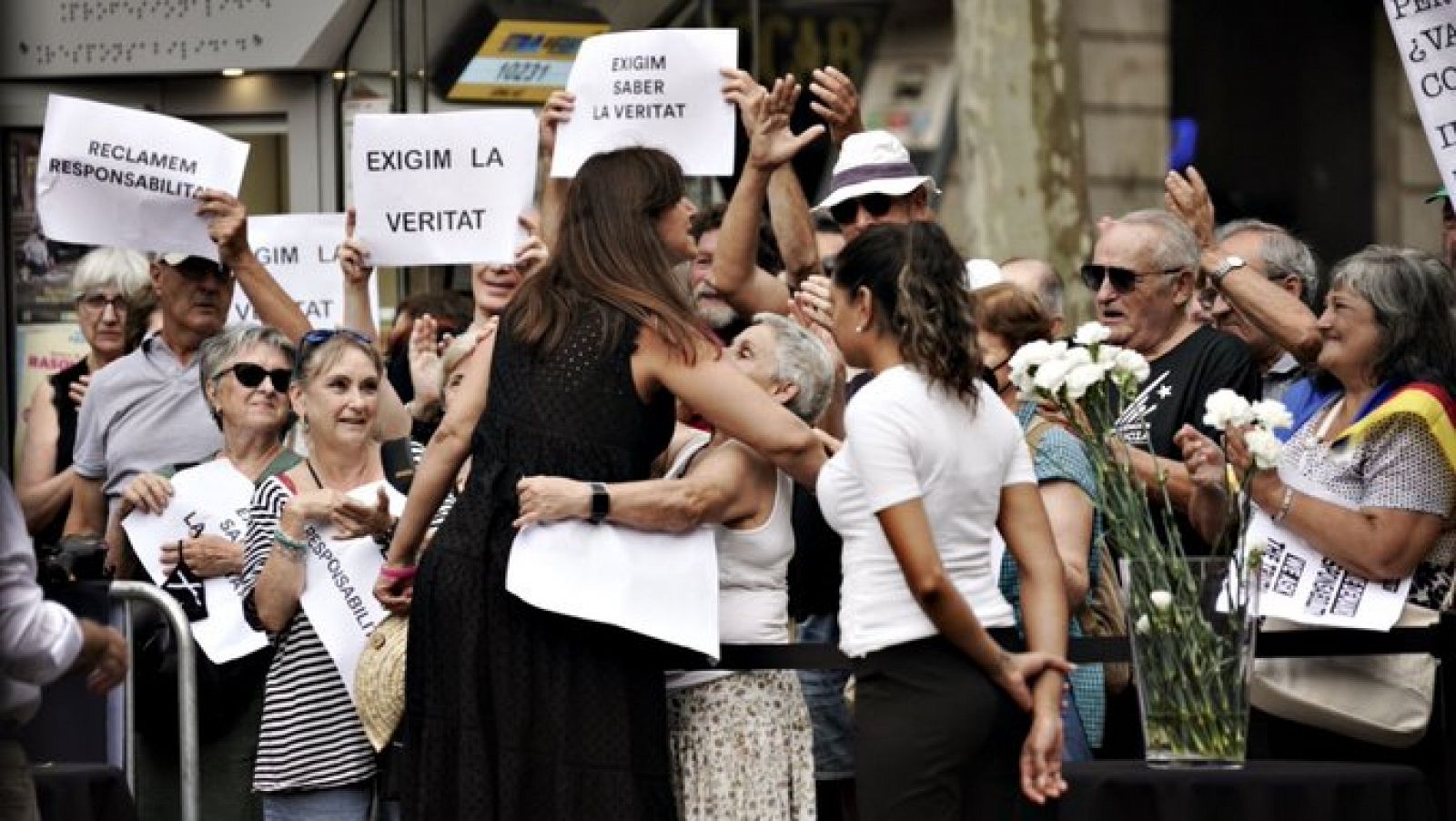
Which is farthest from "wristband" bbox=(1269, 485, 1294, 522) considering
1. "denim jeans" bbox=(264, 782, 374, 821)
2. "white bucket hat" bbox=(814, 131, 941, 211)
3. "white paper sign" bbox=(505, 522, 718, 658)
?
"denim jeans" bbox=(264, 782, 374, 821)

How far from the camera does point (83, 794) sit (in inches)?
257

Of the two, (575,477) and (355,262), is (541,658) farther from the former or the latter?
(355,262)

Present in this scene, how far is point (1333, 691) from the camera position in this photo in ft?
23.8

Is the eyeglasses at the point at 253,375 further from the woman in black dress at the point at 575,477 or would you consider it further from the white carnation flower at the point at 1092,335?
the white carnation flower at the point at 1092,335

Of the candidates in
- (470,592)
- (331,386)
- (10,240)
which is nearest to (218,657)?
(331,386)

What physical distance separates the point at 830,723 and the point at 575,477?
1247 millimetres

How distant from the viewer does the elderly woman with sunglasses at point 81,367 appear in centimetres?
1008

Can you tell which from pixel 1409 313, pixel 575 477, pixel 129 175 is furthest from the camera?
pixel 129 175

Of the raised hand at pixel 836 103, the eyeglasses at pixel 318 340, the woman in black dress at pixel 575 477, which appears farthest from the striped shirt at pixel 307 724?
the raised hand at pixel 836 103

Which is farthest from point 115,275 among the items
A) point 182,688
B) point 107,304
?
point 182,688

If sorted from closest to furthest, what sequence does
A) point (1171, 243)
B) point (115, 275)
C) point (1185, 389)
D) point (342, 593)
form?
point (342, 593) → point (1185, 389) → point (1171, 243) → point (115, 275)

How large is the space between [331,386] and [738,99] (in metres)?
1.45

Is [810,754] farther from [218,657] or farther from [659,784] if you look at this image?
[218,657]

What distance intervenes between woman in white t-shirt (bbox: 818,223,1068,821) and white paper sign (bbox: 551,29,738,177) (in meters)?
2.33
